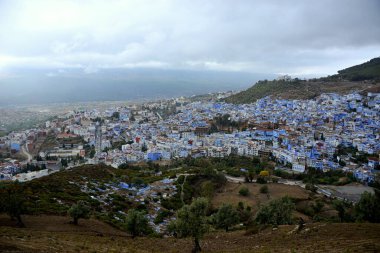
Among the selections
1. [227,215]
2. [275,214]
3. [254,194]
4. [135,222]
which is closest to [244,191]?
[254,194]

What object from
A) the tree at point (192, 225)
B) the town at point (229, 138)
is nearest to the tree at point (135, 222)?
the tree at point (192, 225)

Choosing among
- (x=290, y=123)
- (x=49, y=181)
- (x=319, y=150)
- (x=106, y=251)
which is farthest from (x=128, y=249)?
(x=290, y=123)

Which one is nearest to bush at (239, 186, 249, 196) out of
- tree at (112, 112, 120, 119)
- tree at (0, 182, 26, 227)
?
tree at (0, 182, 26, 227)

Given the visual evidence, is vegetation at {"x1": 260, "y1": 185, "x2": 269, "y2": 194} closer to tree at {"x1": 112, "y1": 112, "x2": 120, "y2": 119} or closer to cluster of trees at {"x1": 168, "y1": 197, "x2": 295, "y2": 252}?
cluster of trees at {"x1": 168, "y1": 197, "x2": 295, "y2": 252}

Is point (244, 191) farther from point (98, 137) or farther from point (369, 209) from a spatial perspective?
point (98, 137)

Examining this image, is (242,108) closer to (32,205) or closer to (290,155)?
(290,155)
